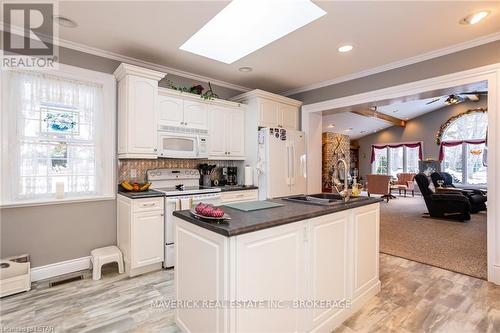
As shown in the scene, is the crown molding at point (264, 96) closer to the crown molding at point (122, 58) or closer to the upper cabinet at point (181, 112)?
the crown molding at point (122, 58)

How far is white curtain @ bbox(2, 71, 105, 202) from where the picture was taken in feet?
8.64

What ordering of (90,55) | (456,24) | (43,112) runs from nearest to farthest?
(456,24) → (43,112) → (90,55)

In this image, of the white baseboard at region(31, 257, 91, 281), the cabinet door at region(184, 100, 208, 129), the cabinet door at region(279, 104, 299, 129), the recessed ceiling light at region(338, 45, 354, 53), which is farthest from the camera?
the cabinet door at region(279, 104, 299, 129)

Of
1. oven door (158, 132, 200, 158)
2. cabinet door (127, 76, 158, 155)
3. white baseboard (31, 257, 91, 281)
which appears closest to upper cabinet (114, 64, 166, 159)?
cabinet door (127, 76, 158, 155)

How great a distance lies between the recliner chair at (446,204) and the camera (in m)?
5.46

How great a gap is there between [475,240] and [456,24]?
3543mm

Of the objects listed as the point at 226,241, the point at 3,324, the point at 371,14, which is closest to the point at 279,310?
the point at 226,241

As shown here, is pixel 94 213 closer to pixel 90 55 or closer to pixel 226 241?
pixel 90 55

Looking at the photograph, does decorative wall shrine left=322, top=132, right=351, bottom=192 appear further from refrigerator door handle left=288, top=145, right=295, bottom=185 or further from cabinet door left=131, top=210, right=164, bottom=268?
cabinet door left=131, top=210, right=164, bottom=268

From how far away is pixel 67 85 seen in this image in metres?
2.94

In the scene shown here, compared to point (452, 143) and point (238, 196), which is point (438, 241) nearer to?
point (238, 196)

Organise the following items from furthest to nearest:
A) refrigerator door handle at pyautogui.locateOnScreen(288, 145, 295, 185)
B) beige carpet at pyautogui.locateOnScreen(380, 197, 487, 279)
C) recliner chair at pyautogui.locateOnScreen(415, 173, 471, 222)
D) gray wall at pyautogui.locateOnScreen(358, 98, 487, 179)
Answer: gray wall at pyautogui.locateOnScreen(358, 98, 487, 179) → recliner chair at pyautogui.locateOnScreen(415, 173, 471, 222) → refrigerator door handle at pyautogui.locateOnScreen(288, 145, 295, 185) → beige carpet at pyautogui.locateOnScreen(380, 197, 487, 279)

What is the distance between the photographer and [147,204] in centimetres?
291

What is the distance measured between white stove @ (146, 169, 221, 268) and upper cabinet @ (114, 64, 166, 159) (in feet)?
1.53
